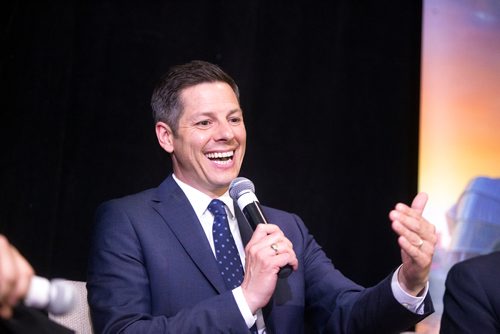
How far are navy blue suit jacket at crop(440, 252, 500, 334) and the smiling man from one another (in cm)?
13

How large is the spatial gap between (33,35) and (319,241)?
5.36ft

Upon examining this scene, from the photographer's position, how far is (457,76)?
11.3 ft

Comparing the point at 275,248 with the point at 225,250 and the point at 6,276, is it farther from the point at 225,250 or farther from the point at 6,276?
the point at 6,276

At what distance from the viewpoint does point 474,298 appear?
189 centimetres

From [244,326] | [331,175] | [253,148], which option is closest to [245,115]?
[253,148]

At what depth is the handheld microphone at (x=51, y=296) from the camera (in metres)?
0.92

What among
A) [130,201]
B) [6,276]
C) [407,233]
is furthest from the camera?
[130,201]

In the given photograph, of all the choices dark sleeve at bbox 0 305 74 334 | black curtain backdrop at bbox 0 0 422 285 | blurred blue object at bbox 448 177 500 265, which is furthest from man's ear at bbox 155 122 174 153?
blurred blue object at bbox 448 177 500 265

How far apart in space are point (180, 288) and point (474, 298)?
2.85 feet

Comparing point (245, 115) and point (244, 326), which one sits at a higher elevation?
point (245, 115)

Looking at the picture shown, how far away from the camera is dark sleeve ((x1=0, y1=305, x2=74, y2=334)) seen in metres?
0.91

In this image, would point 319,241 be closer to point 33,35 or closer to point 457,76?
point 457,76

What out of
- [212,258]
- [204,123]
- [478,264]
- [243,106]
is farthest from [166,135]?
[478,264]

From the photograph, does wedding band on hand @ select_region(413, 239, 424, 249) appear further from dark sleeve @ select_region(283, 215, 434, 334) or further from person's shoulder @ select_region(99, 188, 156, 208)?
person's shoulder @ select_region(99, 188, 156, 208)
